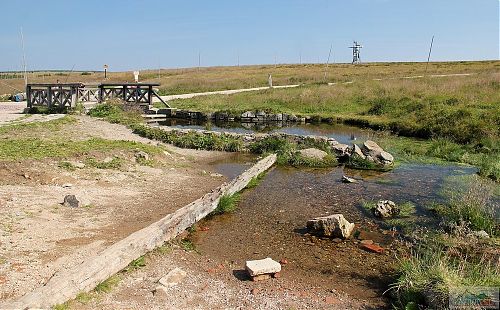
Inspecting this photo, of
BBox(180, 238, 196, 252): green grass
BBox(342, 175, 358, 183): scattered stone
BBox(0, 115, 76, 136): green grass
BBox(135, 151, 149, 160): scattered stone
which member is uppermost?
BBox(0, 115, 76, 136): green grass

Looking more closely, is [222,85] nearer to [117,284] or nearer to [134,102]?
[134,102]

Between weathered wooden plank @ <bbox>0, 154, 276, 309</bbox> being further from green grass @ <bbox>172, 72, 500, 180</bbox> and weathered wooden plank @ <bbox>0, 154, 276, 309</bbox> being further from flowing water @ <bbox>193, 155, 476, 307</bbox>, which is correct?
green grass @ <bbox>172, 72, 500, 180</bbox>

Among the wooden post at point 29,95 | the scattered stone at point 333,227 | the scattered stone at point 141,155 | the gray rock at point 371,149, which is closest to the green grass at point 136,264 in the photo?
the scattered stone at point 333,227

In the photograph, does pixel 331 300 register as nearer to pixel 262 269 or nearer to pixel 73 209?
pixel 262 269

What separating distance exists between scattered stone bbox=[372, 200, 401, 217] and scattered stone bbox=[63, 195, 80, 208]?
7.04m

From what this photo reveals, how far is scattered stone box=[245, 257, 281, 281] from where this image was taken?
6852 mm

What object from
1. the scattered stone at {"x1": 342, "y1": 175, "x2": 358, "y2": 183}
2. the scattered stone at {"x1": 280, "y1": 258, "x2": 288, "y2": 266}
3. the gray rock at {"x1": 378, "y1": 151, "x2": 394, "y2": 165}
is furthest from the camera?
the gray rock at {"x1": 378, "y1": 151, "x2": 394, "y2": 165}

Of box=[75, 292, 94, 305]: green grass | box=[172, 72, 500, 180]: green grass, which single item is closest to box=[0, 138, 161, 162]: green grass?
box=[75, 292, 94, 305]: green grass

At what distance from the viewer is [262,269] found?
6.89 meters

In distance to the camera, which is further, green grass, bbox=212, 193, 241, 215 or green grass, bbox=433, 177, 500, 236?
green grass, bbox=212, 193, 241, 215

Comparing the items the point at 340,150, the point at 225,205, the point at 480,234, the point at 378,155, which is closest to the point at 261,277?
the point at 225,205

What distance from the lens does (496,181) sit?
1325 centimetres

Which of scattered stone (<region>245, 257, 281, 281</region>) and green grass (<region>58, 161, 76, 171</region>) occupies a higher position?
green grass (<region>58, 161, 76, 171</region>)

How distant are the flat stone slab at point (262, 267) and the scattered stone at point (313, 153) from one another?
9.58 m
